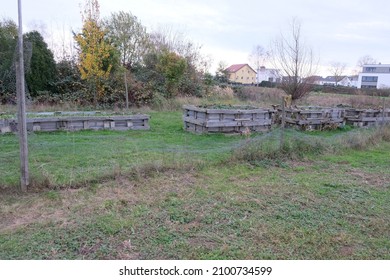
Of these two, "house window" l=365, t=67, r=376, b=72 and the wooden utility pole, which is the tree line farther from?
"house window" l=365, t=67, r=376, b=72

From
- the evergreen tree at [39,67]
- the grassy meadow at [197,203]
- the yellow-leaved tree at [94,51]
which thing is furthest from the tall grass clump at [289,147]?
the evergreen tree at [39,67]

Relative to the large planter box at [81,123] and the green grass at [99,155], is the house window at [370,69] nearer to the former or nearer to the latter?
the green grass at [99,155]

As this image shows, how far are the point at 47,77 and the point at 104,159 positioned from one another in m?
12.2

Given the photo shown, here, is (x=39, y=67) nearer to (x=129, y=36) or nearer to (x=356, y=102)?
(x=129, y=36)

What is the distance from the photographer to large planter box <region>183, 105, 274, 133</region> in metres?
9.34

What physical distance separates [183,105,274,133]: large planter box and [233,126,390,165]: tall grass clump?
231 centimetres

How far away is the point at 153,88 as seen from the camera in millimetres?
17656

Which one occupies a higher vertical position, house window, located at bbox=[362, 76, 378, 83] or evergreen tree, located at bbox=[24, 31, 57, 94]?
house window, located at bbox=[362, 76, 378, 83]

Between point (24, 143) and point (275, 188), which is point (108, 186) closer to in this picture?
point (24, 143)

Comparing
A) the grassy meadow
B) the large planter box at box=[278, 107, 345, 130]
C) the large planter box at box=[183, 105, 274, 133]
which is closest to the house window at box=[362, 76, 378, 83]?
the large planter box at box=[278, 107, 345, 130]

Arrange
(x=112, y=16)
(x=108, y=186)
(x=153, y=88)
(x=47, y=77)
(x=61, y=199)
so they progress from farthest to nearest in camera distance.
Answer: (x=112, y=16), (x=153, y=88), (x=47, y=77), (x=108, y=186), (x=61, y=199)

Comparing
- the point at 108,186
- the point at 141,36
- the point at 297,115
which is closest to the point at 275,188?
the point at 108,186

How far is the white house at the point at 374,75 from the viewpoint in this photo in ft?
225

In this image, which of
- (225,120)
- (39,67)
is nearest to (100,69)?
(39,67)
